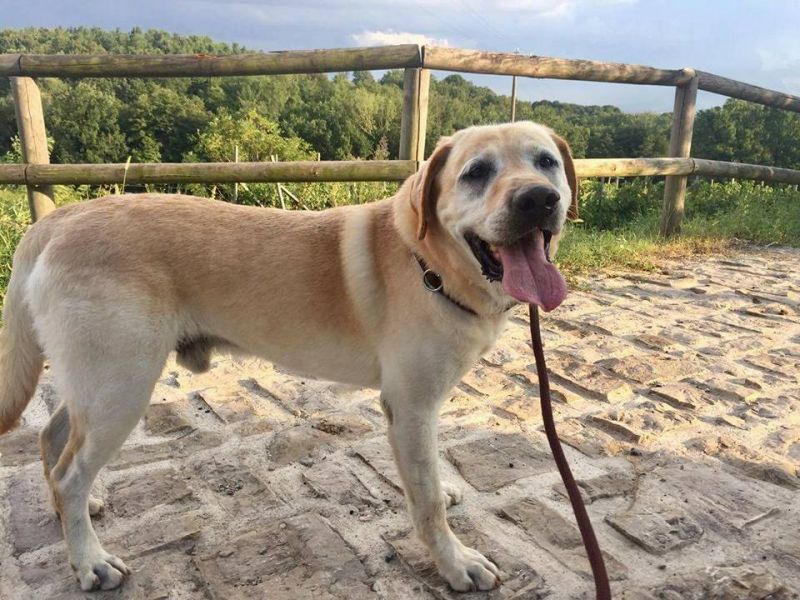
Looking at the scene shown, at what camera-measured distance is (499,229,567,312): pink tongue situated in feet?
6.08

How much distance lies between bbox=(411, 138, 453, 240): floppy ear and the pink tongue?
305 mm

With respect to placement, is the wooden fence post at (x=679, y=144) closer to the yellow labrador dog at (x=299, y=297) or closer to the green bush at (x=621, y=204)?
the green bush at (x=621, y=204)

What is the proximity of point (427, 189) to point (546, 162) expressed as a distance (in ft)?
1.50

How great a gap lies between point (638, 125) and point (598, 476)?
40.0m

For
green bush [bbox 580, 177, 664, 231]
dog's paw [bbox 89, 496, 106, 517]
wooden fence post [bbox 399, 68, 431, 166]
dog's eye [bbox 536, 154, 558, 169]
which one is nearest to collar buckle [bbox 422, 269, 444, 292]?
dog's eye [bbox 536, 154, 558, 169]

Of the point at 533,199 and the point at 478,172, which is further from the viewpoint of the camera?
the point at 478,172

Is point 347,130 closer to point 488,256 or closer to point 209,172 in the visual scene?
point 209,172

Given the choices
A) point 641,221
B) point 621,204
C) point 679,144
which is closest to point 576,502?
point 679,144

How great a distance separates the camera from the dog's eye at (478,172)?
206cm

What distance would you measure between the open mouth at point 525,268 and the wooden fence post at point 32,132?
3947 mm

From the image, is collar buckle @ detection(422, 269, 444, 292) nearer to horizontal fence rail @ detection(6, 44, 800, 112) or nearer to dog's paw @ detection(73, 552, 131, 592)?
dog's paw @ detection(73, 552, 131, 592)

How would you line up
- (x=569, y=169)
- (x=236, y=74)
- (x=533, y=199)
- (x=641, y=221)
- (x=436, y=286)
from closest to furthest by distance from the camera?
(x=533, y=199)
(x=436, y=286)
(x=569, y=169)
(x=236, y=74)
(x=641, y=221)

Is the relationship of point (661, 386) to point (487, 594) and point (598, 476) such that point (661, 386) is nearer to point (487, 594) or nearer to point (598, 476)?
point (598, 476)

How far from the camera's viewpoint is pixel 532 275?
6.24 feet
